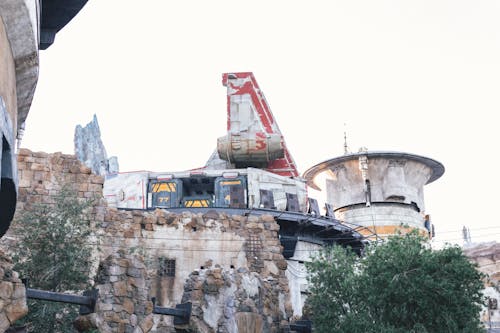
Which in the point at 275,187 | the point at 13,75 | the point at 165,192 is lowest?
the point at 13,75

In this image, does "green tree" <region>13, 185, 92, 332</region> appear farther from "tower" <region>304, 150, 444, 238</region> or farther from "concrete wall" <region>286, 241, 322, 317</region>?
"tower" <region>304, 150, 444, 238</region>

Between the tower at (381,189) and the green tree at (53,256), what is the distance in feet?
88.5

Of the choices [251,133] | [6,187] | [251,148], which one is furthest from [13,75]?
[251,133]

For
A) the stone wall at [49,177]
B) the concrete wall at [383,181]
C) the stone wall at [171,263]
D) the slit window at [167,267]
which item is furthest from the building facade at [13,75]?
the concrete wall at [383,181]

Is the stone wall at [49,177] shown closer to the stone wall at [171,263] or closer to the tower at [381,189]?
the stone wall at [171,263]

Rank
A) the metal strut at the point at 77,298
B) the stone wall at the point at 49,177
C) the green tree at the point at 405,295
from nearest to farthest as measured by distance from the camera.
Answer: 1. the metal strut at the point at 77,298
2. the green tree at the point at 405,295
3. the stone wall at the point at 49,177

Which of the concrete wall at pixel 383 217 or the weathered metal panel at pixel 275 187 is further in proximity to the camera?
the concrete wall at pixel 383 217

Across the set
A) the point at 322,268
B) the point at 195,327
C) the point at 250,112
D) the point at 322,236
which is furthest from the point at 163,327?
the point at 250,112

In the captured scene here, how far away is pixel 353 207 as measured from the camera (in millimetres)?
41312

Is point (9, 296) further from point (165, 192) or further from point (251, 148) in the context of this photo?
point (251, 148)

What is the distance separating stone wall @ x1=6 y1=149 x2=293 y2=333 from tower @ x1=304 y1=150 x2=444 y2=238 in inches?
773

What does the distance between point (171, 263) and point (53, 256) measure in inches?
263

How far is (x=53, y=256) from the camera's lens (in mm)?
14281

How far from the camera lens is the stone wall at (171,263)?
12367 mm
